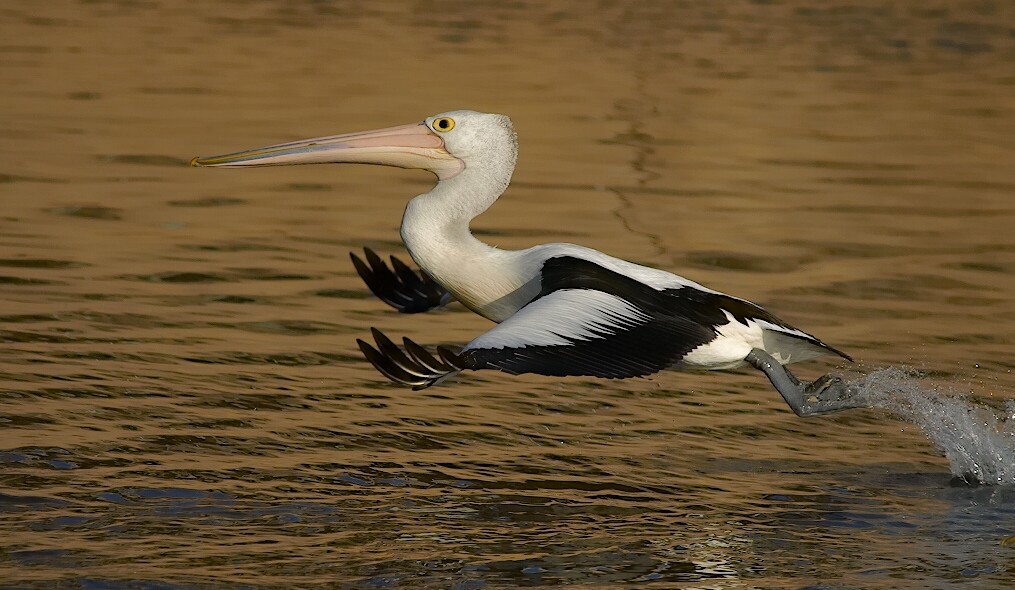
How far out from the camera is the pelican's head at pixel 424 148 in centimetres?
680

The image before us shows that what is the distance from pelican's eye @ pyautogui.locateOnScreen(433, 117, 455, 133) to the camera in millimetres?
6875

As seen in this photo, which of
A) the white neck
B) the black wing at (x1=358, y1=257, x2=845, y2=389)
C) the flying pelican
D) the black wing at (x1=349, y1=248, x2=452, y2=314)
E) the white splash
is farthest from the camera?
the black wing at (x1=349, y1=248, x2=452, y2=314)

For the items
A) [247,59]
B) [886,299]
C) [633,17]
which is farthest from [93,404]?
[633,17]

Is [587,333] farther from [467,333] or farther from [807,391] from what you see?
[467,333]

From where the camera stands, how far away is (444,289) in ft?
22.8

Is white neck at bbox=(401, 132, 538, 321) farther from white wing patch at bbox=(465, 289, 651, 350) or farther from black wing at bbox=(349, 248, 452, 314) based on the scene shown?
white wing patch at bbox=(465, 289, 651, 350)

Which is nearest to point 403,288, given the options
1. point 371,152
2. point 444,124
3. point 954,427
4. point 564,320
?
point 371,152

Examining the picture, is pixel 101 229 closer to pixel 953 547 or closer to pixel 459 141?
pixel 459 141

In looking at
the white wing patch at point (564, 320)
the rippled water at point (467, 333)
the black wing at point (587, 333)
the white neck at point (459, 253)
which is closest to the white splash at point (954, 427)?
the rippled water at point (467, 333)

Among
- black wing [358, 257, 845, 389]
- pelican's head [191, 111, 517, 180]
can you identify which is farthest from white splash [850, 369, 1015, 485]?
pelican's head [191, 111, 517, 180]

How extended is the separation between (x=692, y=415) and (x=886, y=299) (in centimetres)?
255

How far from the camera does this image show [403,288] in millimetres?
7172

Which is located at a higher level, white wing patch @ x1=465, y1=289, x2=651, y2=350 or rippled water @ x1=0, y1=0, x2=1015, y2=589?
white wing patch @ x1=465, y1=289, x2=651, y2=350

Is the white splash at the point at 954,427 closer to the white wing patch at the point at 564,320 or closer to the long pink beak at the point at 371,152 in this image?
the white wing patch at the point at 564,320
